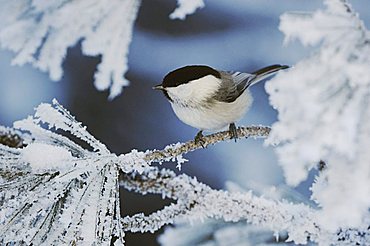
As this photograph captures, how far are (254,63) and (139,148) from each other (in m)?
0.23

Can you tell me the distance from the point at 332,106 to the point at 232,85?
34cm

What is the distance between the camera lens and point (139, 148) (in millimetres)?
928

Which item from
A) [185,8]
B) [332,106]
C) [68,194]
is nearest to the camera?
[332,106]

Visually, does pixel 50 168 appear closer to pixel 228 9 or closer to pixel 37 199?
pixel 37 199

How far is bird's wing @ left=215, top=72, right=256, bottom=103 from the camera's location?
0.83 m

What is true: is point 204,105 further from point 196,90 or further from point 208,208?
point 208,208

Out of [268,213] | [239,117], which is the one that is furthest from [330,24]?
[268,213]

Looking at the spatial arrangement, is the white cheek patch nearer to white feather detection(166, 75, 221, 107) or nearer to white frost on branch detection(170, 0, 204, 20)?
white feather detection(166, 75, 221, 107)

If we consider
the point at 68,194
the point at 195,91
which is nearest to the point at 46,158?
the point at 68,194

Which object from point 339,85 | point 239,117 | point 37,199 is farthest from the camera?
point 239,117

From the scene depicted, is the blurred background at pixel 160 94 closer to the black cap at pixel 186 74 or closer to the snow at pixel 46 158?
the black cap at pixel 186 74

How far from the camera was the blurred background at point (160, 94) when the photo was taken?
88 cm

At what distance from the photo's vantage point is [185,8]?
2.86ft

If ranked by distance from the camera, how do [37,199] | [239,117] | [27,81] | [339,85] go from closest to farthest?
[339,85]
[37,199]
[239,117]
[27,81]
